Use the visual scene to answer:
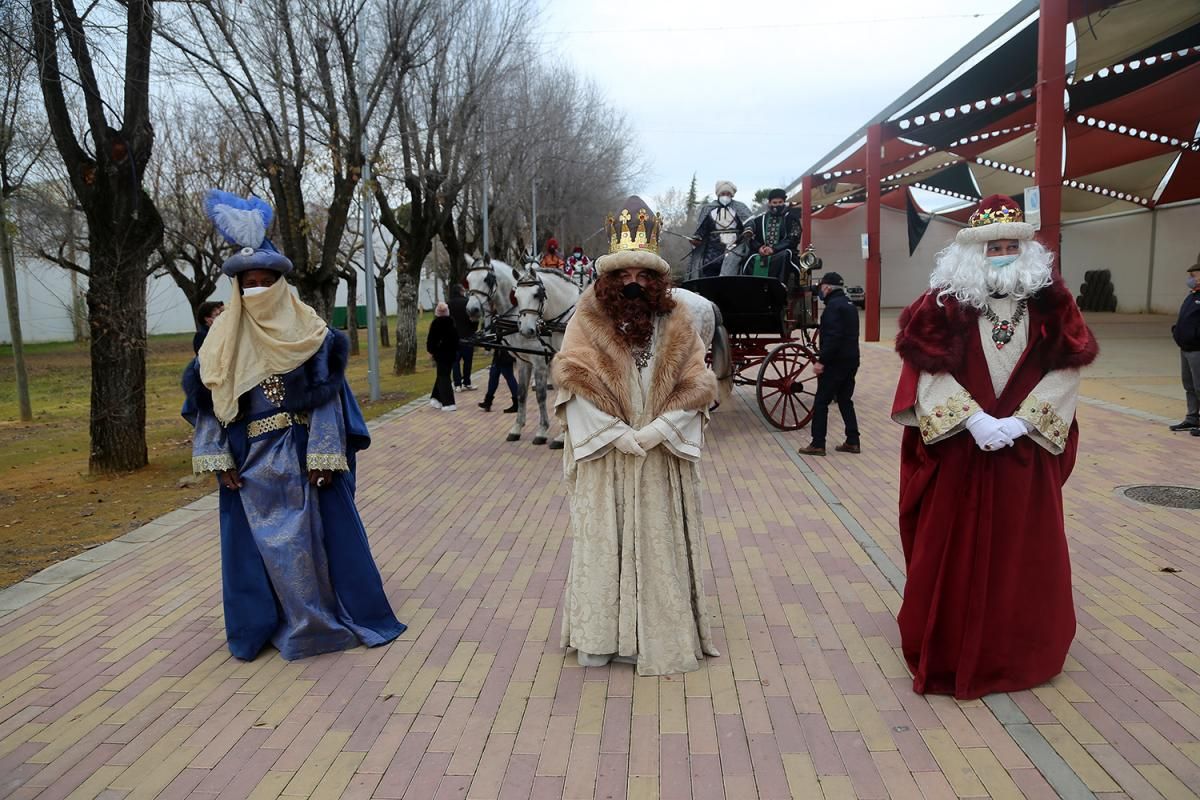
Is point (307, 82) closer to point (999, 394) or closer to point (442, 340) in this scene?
point (442, 340)

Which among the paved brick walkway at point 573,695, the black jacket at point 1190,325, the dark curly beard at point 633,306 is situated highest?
the dark curly beard at point 633,306

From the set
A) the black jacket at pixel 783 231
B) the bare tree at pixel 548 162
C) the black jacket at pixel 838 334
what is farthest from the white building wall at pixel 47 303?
the black jacket at pixel 838 334

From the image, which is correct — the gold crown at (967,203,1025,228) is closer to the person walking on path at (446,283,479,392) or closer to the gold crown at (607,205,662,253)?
the gold crown at (607,205,662,253)

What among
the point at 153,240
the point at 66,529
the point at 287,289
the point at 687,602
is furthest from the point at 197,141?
the point at 687,602

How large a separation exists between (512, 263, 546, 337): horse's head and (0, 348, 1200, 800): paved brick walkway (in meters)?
3.60

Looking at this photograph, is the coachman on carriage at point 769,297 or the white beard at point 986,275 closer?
the white beard at point 986,275

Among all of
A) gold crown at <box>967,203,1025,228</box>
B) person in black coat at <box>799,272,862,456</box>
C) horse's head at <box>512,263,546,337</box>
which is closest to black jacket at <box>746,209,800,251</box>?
person in black coat at <box>799,272,862,456</box>

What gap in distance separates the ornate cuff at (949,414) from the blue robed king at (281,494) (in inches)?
109

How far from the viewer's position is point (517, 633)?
14.8ft

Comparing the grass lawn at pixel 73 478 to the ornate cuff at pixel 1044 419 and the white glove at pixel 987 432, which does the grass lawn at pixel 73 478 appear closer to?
the white glove at pixel 987 432

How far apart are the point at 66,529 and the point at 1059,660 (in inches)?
276

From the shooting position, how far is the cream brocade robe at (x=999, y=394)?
3516 millimetres

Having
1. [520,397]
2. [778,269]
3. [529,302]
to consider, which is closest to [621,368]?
[529,302]

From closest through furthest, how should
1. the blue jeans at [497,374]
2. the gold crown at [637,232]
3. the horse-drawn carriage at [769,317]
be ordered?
the gold crown at [637,232], the horse-drawn carriage at [769,317], the blue jeans at [497,374]
